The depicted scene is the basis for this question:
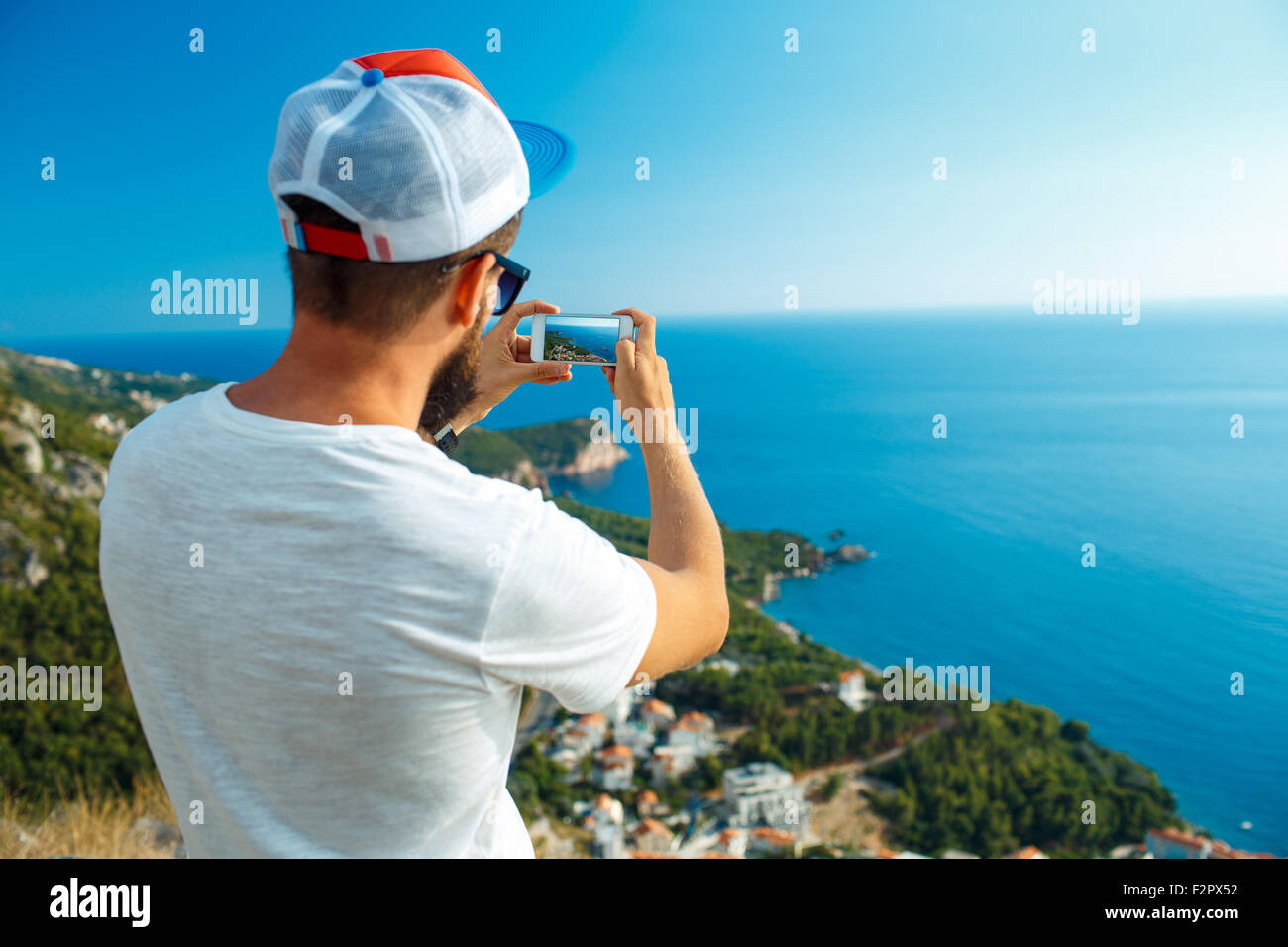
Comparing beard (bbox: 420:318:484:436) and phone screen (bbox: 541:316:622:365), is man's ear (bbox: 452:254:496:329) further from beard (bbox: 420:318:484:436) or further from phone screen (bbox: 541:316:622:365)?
phone screen (bbox: 541:316:622:365)

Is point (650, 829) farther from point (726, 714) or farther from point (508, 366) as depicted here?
point (508, 366)

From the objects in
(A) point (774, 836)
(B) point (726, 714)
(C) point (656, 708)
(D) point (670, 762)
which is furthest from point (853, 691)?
(A) point (774, 836)

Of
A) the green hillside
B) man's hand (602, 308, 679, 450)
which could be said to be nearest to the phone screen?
man's hand (602, 308, 679, 450)

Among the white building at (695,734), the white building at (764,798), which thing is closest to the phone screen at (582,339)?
the white building at (764,798)
